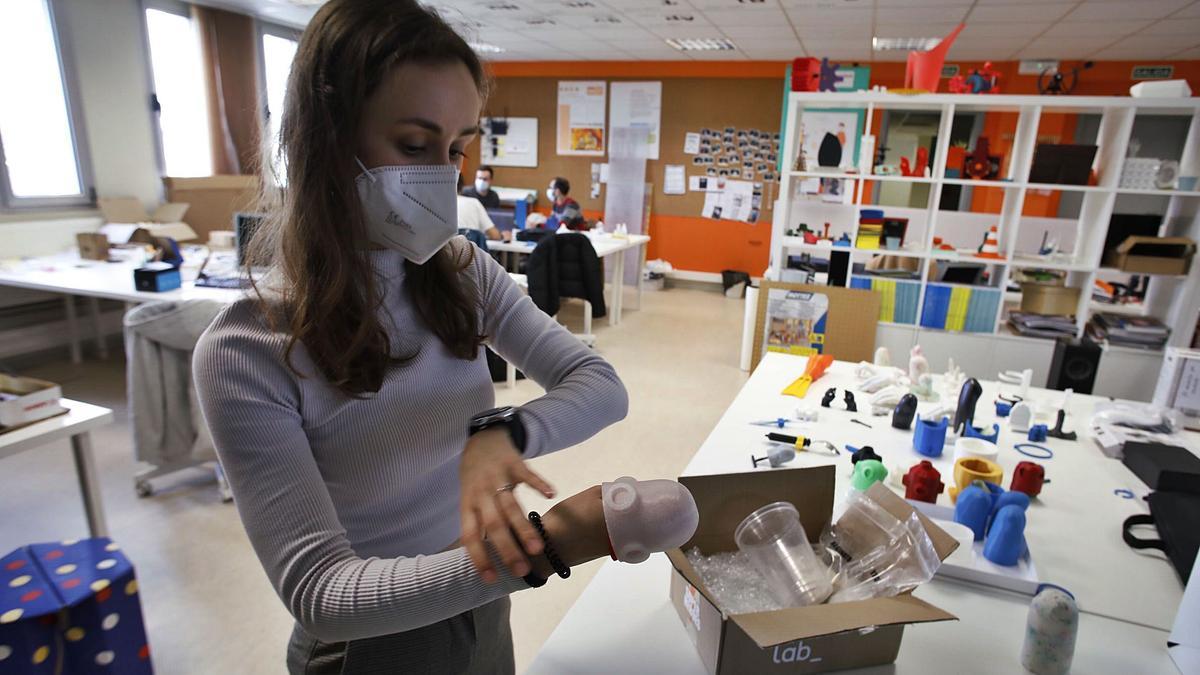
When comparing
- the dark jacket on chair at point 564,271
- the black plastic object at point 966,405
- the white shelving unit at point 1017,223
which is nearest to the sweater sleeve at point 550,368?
the black plastic object at point 966,405

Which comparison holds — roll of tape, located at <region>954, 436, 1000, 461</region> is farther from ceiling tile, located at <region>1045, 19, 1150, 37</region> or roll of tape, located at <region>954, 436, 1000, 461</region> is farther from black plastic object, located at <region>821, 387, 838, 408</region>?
ceiling tile, located at <region>1045, 19, 1150, 37</region>

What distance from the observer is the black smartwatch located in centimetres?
76

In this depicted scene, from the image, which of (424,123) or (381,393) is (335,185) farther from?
(381,393)

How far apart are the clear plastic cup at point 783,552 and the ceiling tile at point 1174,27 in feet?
19.7

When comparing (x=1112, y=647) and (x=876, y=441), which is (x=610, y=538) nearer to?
(x=1112, y=647)

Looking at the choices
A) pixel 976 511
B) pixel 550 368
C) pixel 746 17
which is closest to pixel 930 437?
pixel 976 511

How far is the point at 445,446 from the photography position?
2.74 feet

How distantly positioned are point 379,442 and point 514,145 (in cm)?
832

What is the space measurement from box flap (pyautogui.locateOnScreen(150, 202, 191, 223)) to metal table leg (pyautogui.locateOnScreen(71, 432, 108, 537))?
13.8 ft

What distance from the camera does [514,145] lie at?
28.2ft

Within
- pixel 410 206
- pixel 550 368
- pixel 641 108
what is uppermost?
pixel 641 108

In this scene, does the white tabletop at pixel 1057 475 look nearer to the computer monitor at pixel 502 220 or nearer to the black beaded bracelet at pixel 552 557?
the black beaded bracelet at pixel 552 557

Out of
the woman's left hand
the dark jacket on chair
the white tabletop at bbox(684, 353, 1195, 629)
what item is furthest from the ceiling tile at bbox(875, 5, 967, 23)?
the woman's left hand

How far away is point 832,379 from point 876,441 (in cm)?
55
